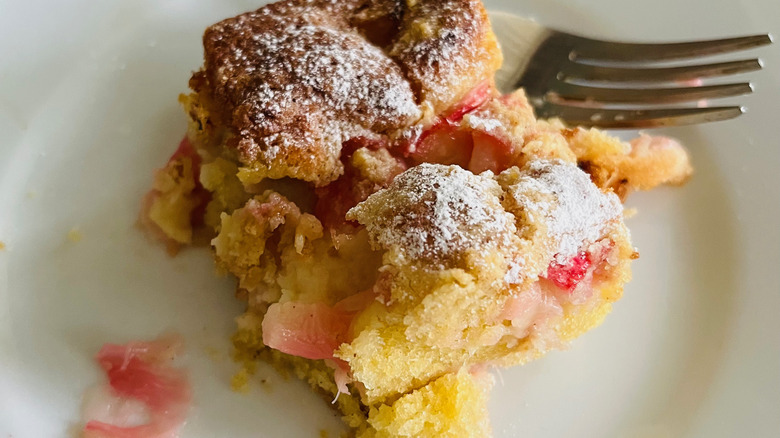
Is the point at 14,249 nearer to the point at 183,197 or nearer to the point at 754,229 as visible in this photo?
the point at 183,197

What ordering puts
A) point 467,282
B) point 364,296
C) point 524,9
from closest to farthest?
point 467,282, point 364,296, point 524,9

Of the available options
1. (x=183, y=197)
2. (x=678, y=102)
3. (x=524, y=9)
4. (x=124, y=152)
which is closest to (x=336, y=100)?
(x=183, y=197)

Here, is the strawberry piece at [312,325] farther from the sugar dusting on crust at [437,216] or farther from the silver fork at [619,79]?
the silver fork at [619,79]

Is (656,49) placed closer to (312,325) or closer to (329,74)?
(329,74)

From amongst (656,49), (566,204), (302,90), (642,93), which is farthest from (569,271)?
(656,49)

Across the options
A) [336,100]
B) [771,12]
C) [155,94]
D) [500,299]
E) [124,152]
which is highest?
[771,12]

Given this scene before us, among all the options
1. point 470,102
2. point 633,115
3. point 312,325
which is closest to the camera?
point 312,325

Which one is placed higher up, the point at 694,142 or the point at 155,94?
the point at 694,142

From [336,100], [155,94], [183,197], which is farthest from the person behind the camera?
[155,94]
